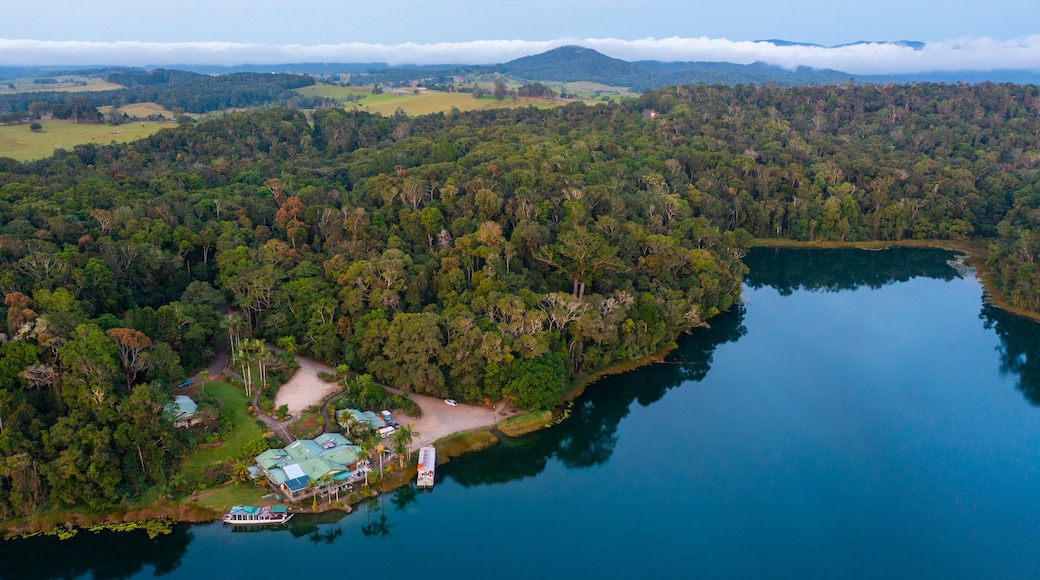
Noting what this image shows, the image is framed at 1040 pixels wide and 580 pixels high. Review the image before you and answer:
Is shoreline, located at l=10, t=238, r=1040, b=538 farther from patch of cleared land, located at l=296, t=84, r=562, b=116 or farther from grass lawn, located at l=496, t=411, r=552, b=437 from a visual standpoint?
patch of cleared land, located at l=296, t=84, r=562, b=116

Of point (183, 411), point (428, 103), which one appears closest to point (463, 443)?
point (183, 411)

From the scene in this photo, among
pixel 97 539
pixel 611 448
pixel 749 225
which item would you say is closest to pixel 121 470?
pixel 97 539

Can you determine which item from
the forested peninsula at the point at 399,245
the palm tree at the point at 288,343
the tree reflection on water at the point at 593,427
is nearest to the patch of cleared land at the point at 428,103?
the forested peninsula at the point at 399,245

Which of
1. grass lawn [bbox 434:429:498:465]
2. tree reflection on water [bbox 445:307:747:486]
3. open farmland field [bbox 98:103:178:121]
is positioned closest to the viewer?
tree reflection on water [bbox 445:307:747:486]

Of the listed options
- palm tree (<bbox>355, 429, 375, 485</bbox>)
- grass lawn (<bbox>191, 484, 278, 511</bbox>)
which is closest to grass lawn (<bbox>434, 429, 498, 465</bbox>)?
palm tree (<bbox>355, 429, 375, 485</bbox>)

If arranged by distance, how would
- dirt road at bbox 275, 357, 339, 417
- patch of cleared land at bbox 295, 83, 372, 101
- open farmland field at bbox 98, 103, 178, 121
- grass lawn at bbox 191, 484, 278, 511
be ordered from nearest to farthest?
grass lawn at bbox 191, 484, 278, 511 → dirt road at bbox 275, 357, 339, 417 → open farmland field at bbox 98, 103, 178, 121 → patch of cleared land at bbox 295, 83, 372, 101

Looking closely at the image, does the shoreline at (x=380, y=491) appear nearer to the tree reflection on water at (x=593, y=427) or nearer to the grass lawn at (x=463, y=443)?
the grass lawn at (x=463, y=443)
